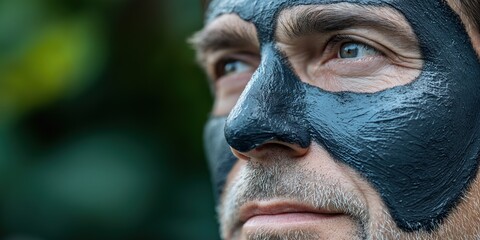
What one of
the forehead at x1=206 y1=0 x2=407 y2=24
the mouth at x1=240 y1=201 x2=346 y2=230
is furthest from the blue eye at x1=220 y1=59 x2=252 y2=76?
the mouth at x1=240 y1=201 x2=346 y2=230

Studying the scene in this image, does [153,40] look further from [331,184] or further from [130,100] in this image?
[331,184]

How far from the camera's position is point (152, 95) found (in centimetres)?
484

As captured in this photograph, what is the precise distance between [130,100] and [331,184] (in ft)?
7.70

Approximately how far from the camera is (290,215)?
262cm

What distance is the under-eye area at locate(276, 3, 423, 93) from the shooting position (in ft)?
8.58

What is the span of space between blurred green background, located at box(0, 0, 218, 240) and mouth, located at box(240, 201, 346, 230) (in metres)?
1.92

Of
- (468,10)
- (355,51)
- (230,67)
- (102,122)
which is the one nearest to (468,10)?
(468,10)

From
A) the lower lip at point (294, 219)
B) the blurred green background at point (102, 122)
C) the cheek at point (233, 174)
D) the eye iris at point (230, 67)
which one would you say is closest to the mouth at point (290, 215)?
the lower lip at point (294, 219)

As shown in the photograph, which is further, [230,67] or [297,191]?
[230,67]

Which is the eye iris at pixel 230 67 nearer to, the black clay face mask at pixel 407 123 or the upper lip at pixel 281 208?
the black clay face mask at pixel 407 123

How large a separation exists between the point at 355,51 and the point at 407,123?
0.26 meters

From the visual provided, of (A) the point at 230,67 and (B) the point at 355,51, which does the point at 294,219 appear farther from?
(A) the point at 230,67

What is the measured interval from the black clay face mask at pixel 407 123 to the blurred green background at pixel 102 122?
1981 millimetres

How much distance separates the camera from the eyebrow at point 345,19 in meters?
2.61
